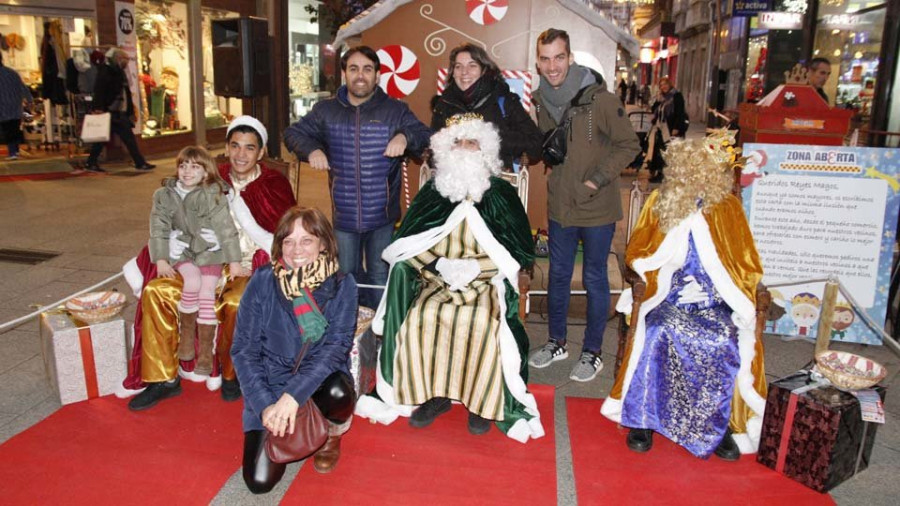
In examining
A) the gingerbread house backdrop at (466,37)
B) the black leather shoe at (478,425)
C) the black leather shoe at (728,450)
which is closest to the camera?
the black leather shoe at (728,450)

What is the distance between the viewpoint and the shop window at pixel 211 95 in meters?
14.2

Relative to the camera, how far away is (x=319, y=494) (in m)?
2.96

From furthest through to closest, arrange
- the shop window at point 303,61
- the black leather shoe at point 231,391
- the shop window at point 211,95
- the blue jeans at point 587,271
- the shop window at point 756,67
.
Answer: the shop window at point 756,67 < the shop window at point 303,61 < the shop window at point 211,95 < the blue jeans at point 587,271 < the black leather shoe at point 231,391

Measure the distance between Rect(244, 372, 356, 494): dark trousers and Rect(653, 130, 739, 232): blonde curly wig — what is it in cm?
169

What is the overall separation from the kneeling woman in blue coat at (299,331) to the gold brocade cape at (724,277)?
4.43 ft

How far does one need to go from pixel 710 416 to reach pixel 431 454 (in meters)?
1.27

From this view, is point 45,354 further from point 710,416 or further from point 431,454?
point 710,416

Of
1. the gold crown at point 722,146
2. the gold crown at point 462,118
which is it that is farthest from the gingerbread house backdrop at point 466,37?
the gold crown at point 722,146

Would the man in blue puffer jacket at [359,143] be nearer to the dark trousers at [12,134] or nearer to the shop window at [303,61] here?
the dark trousers at [12,134]

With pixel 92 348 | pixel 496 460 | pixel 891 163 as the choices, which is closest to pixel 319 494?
pixel 496 460

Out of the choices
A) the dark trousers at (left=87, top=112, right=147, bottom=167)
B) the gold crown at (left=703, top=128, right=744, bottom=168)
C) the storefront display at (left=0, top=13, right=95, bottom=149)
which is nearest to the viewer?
the gold crown at (left=703, top=128, right=744, bottom=168)

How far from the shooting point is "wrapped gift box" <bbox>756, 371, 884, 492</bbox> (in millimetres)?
2975

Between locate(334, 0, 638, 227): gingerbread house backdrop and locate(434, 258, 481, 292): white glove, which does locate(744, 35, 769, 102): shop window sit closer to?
locate(334, 0, 638, 227): gingerbread house backdrop

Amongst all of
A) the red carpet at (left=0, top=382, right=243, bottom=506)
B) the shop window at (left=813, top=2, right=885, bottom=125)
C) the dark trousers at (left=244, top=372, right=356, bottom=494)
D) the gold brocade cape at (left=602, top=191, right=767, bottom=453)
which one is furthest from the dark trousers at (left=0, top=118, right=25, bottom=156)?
the shop window at (left=813, top=2, right=885, bottom=125)
